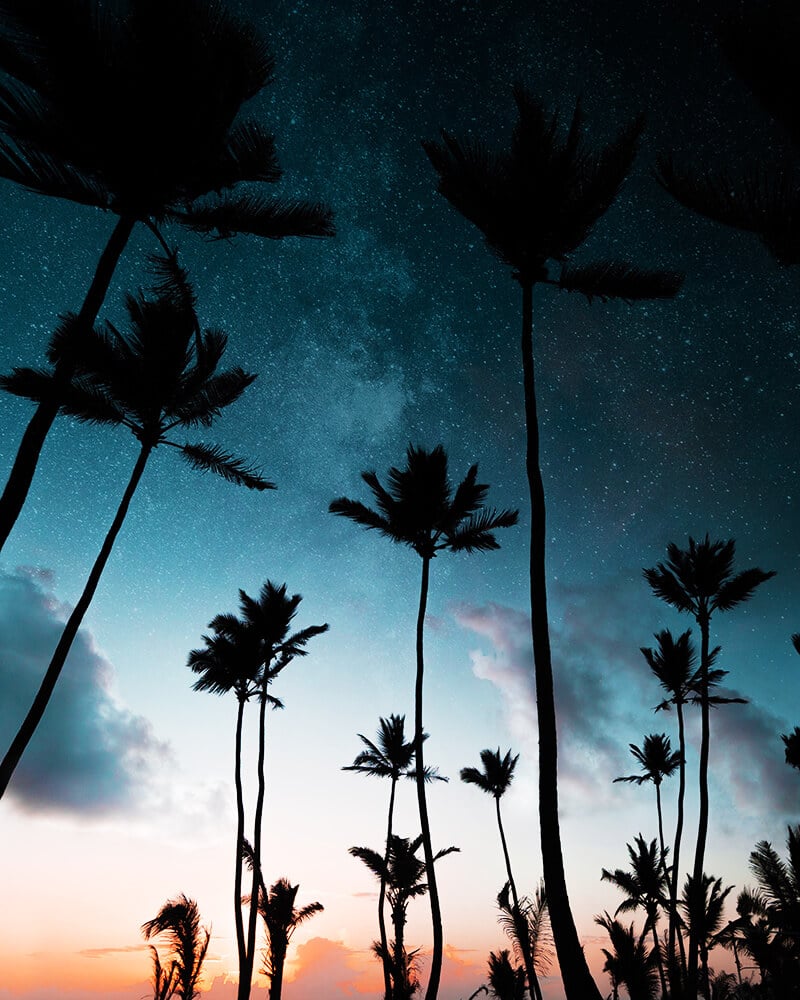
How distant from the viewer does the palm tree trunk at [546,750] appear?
5.93 m

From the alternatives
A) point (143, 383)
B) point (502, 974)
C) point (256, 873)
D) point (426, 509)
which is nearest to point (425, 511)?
point (426, 509)

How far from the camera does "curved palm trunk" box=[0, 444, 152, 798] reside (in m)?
8.55

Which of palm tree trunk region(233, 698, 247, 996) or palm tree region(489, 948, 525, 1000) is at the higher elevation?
palm tree trunk region(233, 698, 247, 996)

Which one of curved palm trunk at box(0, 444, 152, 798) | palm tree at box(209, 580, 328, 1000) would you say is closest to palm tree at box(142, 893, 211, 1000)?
palm tree at box(209, 580, 328, 1000)

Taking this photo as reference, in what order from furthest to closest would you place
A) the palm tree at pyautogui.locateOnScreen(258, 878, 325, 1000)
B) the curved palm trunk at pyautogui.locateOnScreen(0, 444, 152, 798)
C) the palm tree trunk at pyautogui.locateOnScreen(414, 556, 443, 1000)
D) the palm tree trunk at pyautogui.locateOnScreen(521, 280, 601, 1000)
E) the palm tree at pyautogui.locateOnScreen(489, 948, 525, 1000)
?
1. the palm tree at pyautogui.locateOnScreen(489, 948, 525, 1000)
2. the palm tree at pyautogui.locateOnScreen(258, 878, 325, 1000)
3. the palm tree trunk at pyautogui.locateOnScreen(414, 556, 443, 1000)
4. the curved palm trunk at pyautogui.locateOnScreen(0, 444, 152, 798)
5. the palm tree trunk at pyautogui.locateOnScreen(521, 280, 601, 1000)

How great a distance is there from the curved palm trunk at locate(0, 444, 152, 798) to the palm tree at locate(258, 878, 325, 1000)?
56.2 feet

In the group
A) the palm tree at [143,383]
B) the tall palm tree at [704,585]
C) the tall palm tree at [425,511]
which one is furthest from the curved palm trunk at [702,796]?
the palm tree at [143,383]

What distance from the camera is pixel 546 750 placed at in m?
7.12

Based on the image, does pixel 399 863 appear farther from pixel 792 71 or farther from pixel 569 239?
pixel 792 71

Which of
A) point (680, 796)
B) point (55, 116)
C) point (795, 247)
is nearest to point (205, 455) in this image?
point (55, 116)

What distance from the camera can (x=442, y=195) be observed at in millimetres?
9742

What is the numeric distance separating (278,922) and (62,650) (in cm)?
1762

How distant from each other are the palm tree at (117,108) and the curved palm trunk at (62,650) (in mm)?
3926

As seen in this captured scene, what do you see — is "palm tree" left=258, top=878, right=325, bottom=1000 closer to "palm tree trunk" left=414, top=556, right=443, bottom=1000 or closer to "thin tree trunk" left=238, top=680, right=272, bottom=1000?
"thin tree trunk" left=238, top=680, right=272, bottom=1000
